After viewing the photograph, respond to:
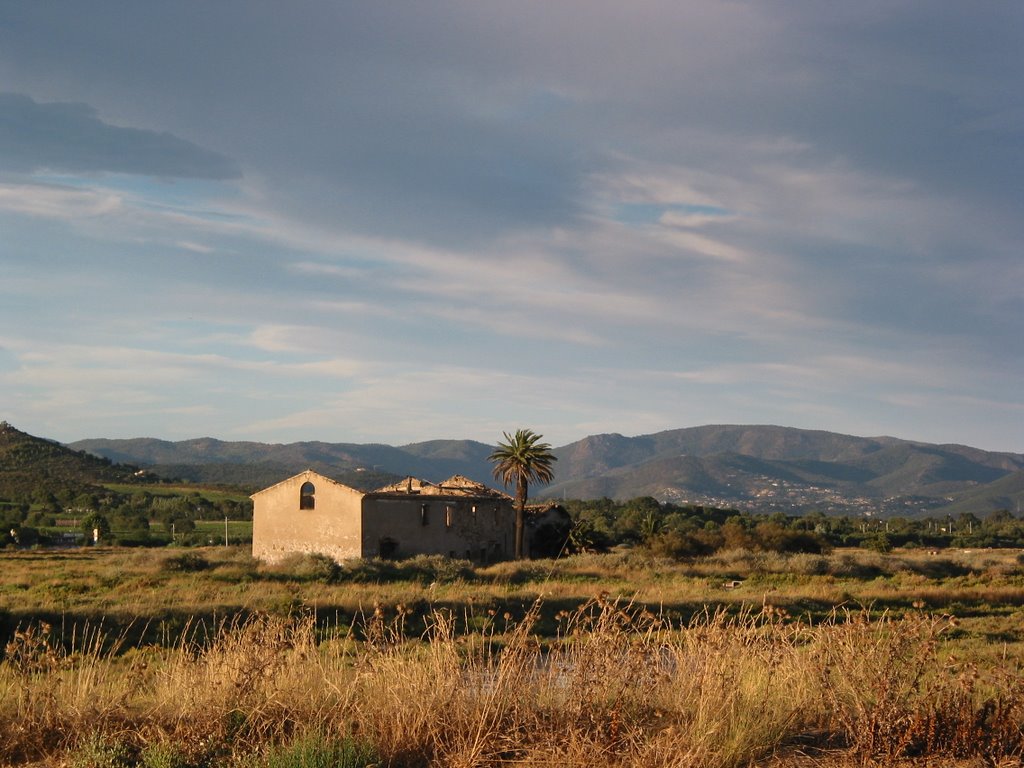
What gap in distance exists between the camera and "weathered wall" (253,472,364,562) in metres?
44.4

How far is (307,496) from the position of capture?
4694 cm

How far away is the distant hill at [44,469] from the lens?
9394 centimetres

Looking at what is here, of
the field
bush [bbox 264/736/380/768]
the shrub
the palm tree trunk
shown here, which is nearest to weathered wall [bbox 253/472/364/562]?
the shrub

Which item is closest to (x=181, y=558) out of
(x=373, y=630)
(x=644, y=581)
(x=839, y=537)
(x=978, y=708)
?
(x=644, y=581)

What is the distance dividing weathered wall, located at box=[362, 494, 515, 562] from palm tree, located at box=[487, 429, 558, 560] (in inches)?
60.2

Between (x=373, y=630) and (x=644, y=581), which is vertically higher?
(x=373, y=630)

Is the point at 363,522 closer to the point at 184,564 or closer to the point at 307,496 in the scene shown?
the point at 307,496

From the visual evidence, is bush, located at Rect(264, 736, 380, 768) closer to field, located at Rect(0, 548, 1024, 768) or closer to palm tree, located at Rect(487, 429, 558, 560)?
field, located at Rect(0, 548, 1024, 768)

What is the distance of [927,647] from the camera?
6242 mm

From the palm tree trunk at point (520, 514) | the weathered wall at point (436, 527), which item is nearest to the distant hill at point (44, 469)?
the weathered wall at point (436, 527)

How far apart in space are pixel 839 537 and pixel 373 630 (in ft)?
249

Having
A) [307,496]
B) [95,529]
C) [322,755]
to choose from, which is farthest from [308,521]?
[322,755]

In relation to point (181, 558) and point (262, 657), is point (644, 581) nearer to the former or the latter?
point (181, 558)

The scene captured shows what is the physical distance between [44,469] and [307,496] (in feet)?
236
